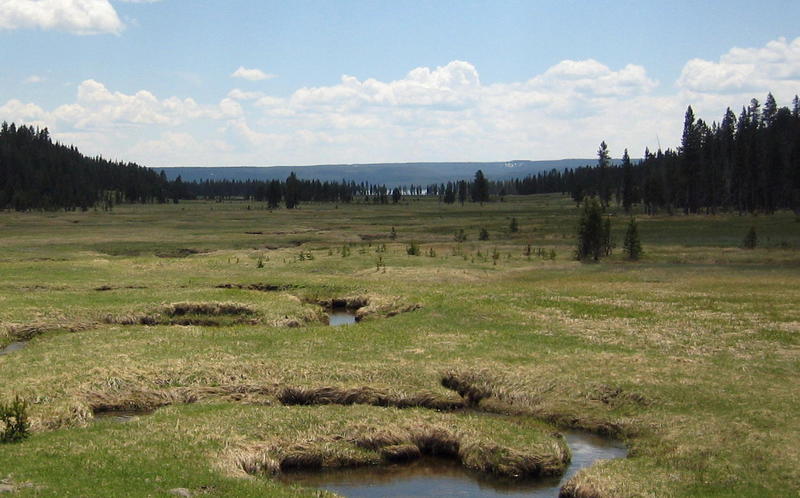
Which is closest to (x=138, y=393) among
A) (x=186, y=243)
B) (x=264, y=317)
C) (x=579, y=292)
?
(x=264, y=317)

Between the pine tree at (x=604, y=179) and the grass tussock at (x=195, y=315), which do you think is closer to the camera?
the grass tussock at (x=195, y=315)

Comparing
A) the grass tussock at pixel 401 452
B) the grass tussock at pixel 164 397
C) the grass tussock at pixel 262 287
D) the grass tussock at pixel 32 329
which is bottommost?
the grass tussock at pixel 401 452

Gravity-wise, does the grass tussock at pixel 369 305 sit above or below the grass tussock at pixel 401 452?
above

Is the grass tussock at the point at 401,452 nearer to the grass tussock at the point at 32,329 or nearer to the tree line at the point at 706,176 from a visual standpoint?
the grass tussock at the point at 32,329

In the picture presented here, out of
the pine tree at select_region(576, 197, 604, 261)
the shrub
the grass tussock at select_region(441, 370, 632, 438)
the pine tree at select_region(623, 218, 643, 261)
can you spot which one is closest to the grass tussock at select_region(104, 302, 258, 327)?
the grass tussock at select_region(441, 370, 632, 438)

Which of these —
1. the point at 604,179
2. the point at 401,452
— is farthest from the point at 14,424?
the point at 604,179

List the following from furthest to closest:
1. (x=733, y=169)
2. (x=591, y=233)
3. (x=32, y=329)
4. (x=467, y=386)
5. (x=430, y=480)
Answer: (x=733, y=169) < (x=591, y=233) < (x=32, y=329) < (x=467, y=386) < (x=430, y=480)

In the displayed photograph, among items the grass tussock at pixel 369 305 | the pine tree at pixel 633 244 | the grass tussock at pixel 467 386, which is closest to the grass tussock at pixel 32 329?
the grass tussock at pixel 369 305

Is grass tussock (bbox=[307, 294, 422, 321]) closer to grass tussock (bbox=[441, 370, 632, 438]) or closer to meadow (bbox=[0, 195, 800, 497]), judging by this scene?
meadow (bbox=[0, 195, 800, 497])

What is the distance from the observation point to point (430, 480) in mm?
19594

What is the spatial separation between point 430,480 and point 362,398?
5603 mm

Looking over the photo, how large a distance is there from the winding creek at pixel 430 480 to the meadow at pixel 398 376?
44 cm

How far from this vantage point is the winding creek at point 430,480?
61.4 feet

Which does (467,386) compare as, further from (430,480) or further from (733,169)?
(733,169)
